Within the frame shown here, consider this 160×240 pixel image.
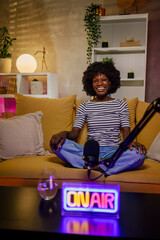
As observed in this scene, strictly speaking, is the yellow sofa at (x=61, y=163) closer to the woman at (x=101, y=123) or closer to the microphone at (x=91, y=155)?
the woman at (x=101, y=123)

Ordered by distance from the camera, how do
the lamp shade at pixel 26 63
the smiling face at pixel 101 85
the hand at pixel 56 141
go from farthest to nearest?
the lamp shade at pixel 26 63, the smiling face at pixel 101 85, the hand at pixel 56 141

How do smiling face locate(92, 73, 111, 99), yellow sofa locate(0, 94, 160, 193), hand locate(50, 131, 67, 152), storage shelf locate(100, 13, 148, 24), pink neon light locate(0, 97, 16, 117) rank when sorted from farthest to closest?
pink neon light locate(0, 97, 16, 117) < storage shelf locate(100, 13, 148, 24) < smiling face locate(92, 73, 111, 99) < hand locate(50, 131, 67, 152) < yellow sofa locate(0, 94, 160, 193)

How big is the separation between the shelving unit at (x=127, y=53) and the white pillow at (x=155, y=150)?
155 centimetres

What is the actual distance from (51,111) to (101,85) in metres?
0.51

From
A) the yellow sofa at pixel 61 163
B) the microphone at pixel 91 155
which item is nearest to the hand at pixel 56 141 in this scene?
the yellow sofa at pixel 61 163

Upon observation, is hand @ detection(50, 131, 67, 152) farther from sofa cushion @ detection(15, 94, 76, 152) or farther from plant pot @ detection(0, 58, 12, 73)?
plant pot @ detection(0, 58, 12, 73)

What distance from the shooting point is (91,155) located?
1001 mm

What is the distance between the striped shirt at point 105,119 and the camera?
1986 mm

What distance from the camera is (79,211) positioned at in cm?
104

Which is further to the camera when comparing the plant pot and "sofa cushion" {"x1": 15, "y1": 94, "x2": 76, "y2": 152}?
the plant pot

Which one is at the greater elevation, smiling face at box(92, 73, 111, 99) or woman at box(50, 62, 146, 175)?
smiling face at box(92, 73, 111, 99)

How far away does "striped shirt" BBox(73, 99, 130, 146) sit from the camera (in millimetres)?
1986

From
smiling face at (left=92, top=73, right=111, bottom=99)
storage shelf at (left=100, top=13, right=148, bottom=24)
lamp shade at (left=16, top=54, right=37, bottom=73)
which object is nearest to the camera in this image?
smiling face at (left=92, top=73, right=111, bottom=99)

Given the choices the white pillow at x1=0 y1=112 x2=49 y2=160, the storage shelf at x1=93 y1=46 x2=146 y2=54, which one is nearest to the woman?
the white pillow at x1=0 y1=112 x2=49 y2=160
